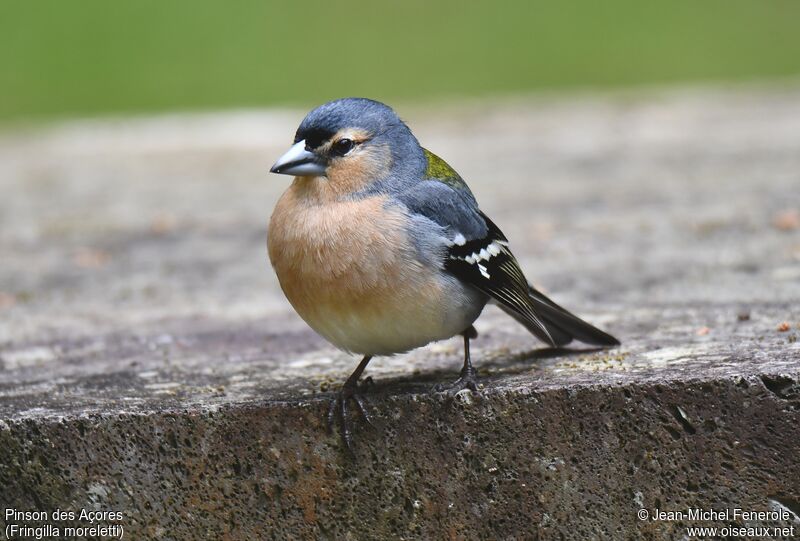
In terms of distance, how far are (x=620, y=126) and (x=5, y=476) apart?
21.4 ft

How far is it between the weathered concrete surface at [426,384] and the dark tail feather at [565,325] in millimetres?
99

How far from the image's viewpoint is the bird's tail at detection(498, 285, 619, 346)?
421cm

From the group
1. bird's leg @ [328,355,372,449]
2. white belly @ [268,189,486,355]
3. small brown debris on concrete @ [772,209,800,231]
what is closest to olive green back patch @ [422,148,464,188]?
white belly @ [268,189,486,355]

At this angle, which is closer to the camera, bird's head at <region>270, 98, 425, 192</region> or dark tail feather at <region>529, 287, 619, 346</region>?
bird's head at <region>270, 98, 425, 192</region>

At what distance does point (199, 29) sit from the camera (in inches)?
688

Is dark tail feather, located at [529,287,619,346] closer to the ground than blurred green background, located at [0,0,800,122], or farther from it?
closer to the ground

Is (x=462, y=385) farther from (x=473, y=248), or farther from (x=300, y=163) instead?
(x=300, y=163)

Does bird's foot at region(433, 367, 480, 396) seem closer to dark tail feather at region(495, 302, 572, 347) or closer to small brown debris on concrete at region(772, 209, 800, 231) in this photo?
dark tail feather at region(495, 302, 572, 347)

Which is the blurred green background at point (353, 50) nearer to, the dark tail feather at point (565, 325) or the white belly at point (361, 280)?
the dark tail feather at point (565, 325)

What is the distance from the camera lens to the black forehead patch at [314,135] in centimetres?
392

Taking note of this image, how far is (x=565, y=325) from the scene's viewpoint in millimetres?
4297

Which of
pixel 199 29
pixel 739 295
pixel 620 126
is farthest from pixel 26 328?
pixel 199 29

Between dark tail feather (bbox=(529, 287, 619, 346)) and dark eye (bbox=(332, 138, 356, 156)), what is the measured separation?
880 mm

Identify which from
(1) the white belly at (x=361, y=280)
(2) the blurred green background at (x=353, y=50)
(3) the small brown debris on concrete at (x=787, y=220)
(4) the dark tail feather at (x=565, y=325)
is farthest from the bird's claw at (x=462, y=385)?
(2) the blurred green background at (x=353, y=50)
